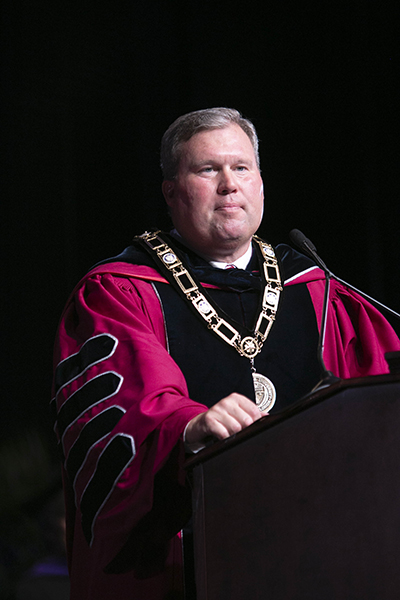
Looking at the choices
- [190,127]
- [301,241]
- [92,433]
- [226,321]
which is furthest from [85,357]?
[190,127]

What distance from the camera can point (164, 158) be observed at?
2402mm

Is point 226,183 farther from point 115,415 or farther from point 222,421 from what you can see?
point 222,421

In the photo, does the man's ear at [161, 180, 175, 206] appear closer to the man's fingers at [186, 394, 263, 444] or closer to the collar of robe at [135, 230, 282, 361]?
the collar of robe at [135, 230, 282, 361]

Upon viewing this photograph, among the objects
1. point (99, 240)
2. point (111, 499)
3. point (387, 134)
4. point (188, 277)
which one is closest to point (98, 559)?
point (111, 499)

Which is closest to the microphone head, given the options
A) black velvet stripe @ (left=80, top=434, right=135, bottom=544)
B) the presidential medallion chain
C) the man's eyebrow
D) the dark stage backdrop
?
the presidential medallion chain

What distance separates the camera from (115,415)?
155 cm

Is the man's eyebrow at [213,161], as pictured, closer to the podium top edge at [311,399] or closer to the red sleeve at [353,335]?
the red sleeve at [353,335]

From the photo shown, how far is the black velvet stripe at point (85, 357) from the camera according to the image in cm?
171

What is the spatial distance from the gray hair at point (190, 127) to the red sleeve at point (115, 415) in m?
0.64

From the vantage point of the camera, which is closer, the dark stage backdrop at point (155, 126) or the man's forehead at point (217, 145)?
the man's forehead at point (217, 145)

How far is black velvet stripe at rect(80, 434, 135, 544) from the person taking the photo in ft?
4.80

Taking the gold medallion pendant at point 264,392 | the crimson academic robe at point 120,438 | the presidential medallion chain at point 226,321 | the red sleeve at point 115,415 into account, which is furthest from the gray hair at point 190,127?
the gold medallion pendant at point 264,392

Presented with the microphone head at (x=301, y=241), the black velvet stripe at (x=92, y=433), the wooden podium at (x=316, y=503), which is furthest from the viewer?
the microphone head at (x=301, y=241)

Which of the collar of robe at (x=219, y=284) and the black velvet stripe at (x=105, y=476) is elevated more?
the collar of robe at (x=219, y=284)
